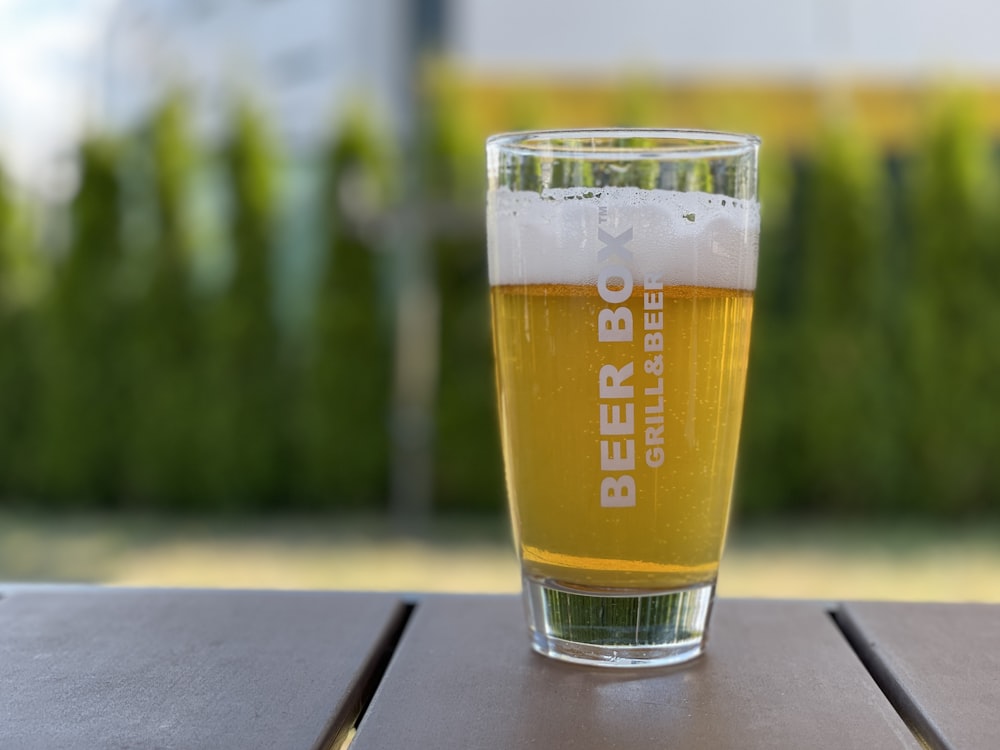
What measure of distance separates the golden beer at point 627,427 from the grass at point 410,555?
3.96m

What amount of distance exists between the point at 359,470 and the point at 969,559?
131 inches

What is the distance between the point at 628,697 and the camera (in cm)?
78

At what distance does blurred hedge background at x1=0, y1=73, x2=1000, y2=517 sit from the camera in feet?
21.6

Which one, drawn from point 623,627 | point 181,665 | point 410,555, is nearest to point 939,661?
point 623,627

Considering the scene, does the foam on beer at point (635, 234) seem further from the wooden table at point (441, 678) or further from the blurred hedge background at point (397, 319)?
the blurred hedge background at point (397, 319)

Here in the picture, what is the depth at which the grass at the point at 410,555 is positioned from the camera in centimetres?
512

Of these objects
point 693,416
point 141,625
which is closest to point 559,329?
point 693,416

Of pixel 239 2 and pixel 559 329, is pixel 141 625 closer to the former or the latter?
pixel 559 329

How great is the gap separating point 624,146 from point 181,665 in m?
0.49

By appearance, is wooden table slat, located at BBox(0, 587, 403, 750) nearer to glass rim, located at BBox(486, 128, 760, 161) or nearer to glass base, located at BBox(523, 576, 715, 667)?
glass base, located at BBox(523, 576, 715, 667)

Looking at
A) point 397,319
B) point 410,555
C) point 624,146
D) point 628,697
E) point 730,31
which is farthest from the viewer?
point 730,31

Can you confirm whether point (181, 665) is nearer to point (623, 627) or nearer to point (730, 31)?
point (623, 627)

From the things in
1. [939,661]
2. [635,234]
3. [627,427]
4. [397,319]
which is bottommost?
[397,319]

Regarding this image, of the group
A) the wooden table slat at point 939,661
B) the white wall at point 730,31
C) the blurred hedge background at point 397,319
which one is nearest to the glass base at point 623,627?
the wooden table slat at point 939,661
